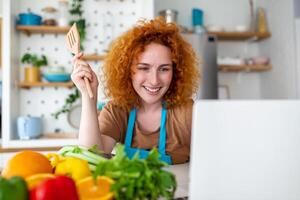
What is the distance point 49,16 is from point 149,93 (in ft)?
6.45

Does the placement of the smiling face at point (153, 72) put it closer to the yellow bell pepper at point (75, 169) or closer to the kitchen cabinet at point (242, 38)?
the yellow bell pepper at point (75, 169)

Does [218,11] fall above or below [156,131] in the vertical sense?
above

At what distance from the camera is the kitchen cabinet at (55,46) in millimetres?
2758

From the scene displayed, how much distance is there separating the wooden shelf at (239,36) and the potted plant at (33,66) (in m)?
1.57

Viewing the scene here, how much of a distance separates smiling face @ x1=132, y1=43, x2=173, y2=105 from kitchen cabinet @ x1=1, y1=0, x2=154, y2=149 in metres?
1.52

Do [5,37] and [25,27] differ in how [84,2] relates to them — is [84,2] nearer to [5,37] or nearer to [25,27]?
[25,27]

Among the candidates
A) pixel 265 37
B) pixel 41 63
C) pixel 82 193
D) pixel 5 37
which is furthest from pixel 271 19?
pixel 82 193

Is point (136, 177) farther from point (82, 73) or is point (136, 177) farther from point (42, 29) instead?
point (42, 29)

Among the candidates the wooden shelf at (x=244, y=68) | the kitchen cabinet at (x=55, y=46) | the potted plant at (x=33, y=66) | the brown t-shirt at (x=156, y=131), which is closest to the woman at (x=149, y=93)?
the brown t-shirt at (x=156, y=131)

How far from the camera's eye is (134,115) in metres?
1.31

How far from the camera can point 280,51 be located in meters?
3.12

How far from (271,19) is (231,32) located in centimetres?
48

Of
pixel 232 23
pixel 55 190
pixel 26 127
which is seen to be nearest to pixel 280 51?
pixel 232 23

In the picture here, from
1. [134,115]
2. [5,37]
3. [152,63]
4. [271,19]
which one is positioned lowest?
[134,115]
